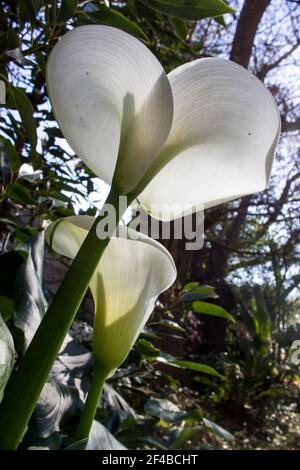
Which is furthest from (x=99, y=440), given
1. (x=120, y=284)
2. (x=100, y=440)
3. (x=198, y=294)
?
(x=198, y=294)

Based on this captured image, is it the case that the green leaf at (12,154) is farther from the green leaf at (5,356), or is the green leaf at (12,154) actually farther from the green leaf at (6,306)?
the green leaf at (5,356)

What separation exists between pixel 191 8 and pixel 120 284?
172 millimetres

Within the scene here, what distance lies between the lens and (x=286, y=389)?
229 centimetres

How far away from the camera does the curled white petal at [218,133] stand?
0.67 ft

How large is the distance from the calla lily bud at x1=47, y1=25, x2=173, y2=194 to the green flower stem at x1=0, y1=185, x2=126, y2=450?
0.13ft

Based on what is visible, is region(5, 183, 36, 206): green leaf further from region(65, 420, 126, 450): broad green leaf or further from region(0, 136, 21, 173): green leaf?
Result: region(65, 420, 126, 450): broad green leaf

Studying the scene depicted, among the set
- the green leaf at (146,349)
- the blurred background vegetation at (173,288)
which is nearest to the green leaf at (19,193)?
the blurred background vegetation at (173,288)

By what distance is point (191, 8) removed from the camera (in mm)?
277

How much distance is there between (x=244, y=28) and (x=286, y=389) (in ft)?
5.51

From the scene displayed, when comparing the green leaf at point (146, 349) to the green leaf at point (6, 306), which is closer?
the green leaf at point (6, 306)

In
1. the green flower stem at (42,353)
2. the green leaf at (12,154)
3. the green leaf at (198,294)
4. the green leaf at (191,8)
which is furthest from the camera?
the green leaf at (198,294)

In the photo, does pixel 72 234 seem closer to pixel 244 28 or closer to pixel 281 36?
pixel 244 28

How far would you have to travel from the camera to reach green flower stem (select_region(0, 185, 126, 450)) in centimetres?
17
